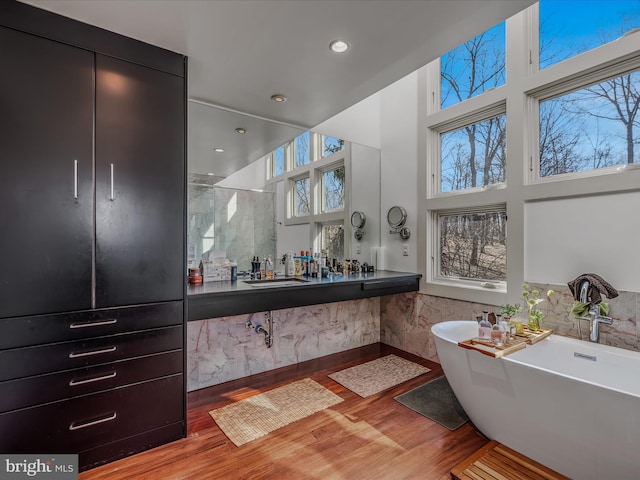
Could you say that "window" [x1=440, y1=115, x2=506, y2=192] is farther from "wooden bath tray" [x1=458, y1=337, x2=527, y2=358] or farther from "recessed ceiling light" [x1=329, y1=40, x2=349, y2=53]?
"recessed ceiling light" [x1=329, y1=40, x2=349, y2=53]

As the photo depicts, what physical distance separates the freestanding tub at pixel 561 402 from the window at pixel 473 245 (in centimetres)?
81

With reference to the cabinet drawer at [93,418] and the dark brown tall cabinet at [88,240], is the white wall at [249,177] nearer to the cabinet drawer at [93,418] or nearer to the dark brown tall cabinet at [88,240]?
the dark brown tall cabinet at [88,240]

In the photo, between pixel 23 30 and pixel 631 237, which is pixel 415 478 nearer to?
pixel 631 237

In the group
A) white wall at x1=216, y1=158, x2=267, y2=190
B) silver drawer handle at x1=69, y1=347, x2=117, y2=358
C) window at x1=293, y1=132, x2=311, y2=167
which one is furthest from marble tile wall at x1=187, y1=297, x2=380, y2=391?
window at x1=293, y1=132, x2=311, y2=167

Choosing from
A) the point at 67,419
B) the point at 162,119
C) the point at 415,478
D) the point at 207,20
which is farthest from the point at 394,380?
the point at 207,20

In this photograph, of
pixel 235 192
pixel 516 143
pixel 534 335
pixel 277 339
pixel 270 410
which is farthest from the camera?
pixel 277 339

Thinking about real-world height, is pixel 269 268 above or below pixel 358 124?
below

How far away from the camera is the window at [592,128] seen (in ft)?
6.82

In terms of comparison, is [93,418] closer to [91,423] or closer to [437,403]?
[91,423]

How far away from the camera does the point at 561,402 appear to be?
1522 millimetres

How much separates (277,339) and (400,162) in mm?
2398

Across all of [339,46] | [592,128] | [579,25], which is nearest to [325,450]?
[339,46]

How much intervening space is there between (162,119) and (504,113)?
2.78 metres

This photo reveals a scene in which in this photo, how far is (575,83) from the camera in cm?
230
